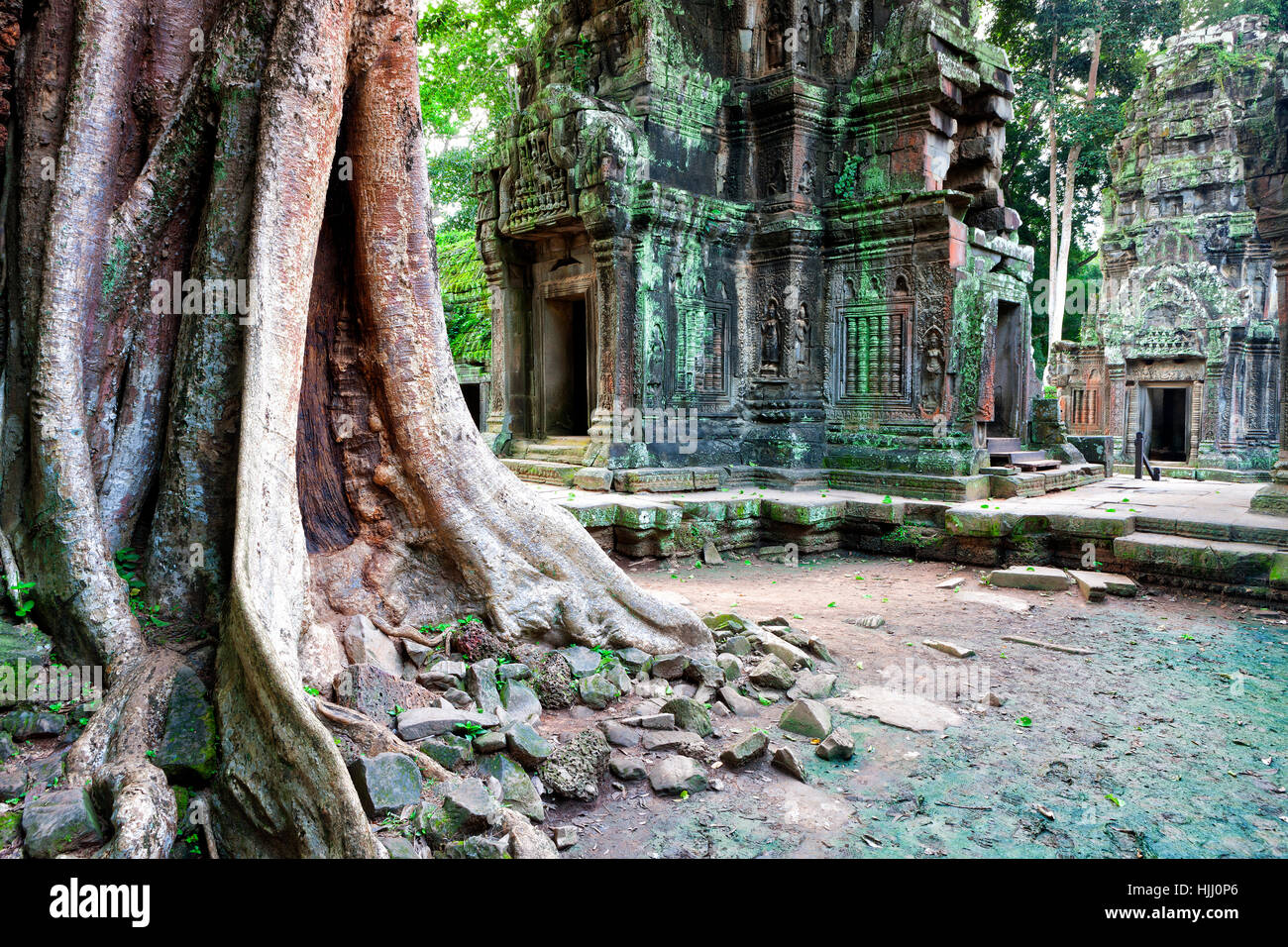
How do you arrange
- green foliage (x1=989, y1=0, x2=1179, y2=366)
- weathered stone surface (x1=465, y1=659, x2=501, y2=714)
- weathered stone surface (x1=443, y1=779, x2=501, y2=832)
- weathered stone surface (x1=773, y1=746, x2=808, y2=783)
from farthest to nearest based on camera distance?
green foliage (x1=989, y1=0, x2=1179, y2=366)
weathered stone surface (x1=465, y1=659, x2=501, y2=714)
weathered stone surface (x1=773, y1=746, x2=808, y2=783)
weathered stone surface (x1=443, y1=779, x2=501, y2=832)

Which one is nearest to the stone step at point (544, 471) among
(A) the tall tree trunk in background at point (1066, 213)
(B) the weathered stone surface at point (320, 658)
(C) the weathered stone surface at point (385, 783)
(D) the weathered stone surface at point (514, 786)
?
(B) the weathered stone surface at point (320, 658)

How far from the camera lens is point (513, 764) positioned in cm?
264

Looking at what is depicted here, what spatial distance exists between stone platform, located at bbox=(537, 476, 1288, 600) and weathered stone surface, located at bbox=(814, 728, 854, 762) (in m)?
3.78

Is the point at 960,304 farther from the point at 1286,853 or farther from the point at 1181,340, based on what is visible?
the point at 1181,340

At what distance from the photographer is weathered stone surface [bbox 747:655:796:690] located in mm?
3721

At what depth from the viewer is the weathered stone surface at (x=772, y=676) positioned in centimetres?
372

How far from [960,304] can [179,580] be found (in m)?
7.43

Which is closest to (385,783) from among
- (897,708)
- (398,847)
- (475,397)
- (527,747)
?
(398,847)

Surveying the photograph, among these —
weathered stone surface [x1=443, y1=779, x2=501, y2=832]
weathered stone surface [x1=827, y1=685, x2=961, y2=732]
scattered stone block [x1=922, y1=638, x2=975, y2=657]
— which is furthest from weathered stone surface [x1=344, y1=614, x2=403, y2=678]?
scattered stone block [x1=922, y1=638, x2=975, y2=657]

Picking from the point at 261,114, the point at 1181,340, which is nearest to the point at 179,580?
the point at 261,114

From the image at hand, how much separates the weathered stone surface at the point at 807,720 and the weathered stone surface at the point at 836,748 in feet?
0.56

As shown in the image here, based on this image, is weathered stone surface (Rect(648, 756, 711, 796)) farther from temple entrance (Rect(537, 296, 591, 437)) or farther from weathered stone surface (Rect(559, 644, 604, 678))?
temple entrance (Rect(537, 296, 591, 437))

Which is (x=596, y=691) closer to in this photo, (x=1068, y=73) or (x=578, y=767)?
(x=578, y=767)

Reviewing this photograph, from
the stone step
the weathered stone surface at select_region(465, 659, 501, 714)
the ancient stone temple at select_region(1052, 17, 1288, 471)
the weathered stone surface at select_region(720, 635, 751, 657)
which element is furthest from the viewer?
the ancient stone temple at select_region(1052, 17, 1288, 471)
